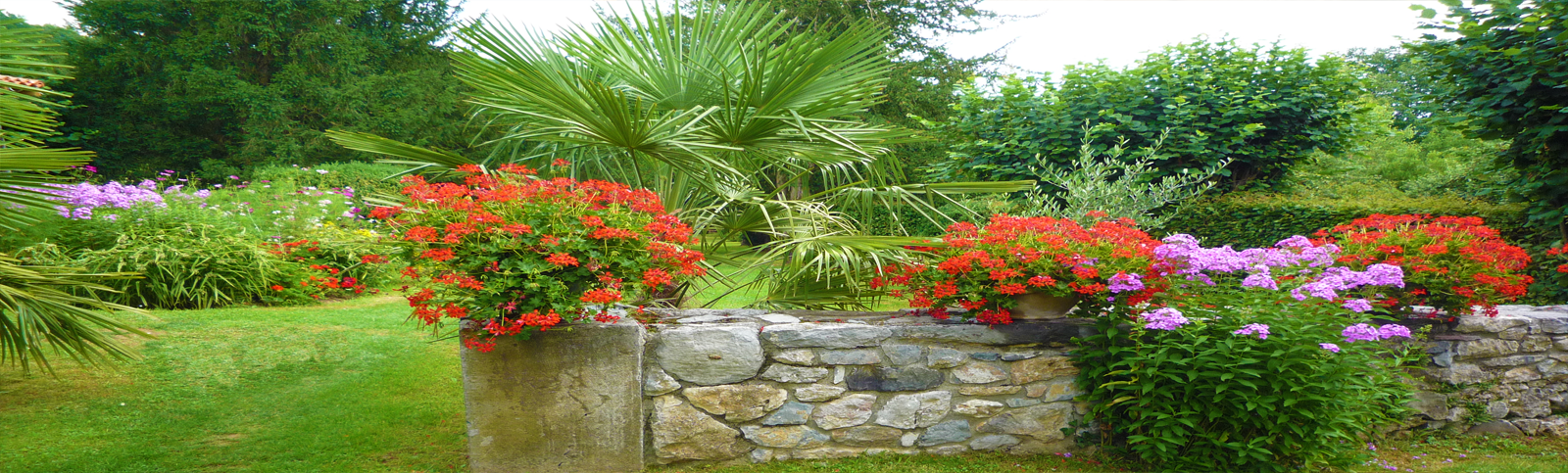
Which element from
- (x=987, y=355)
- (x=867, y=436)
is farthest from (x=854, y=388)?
(x=987, y=355)

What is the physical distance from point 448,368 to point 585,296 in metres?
2.89

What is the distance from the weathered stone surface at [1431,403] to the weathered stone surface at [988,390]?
6.81 feet

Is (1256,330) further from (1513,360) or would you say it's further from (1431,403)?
(1513,360)

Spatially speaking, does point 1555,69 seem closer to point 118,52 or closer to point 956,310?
point 956,310

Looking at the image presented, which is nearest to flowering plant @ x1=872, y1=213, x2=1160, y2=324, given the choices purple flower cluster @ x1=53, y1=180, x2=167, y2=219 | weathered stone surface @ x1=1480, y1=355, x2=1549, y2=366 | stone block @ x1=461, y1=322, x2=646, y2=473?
stone block @ x1=461, y1=322, x2=646, y2=473

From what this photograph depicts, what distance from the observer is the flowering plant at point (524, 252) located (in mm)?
2994

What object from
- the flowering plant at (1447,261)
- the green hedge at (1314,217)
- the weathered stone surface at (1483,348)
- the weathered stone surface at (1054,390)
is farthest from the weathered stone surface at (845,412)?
the green hedge at (1314,217)

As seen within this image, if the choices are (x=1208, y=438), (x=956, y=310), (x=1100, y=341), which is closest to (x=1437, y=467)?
(x=1208, y=438)

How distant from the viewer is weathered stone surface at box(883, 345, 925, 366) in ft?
11.7

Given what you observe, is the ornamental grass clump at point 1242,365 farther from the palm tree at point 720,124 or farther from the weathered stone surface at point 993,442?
the palm tree at point 720,124

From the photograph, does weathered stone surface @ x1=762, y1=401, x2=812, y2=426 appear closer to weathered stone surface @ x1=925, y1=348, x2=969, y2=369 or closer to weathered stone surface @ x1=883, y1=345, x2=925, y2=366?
weathered stone surface @ x1=883, y1=345, x2=925, y2=366

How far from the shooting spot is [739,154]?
14.9 ft

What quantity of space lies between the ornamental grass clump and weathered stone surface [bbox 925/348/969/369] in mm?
537

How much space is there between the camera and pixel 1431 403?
3953mm
